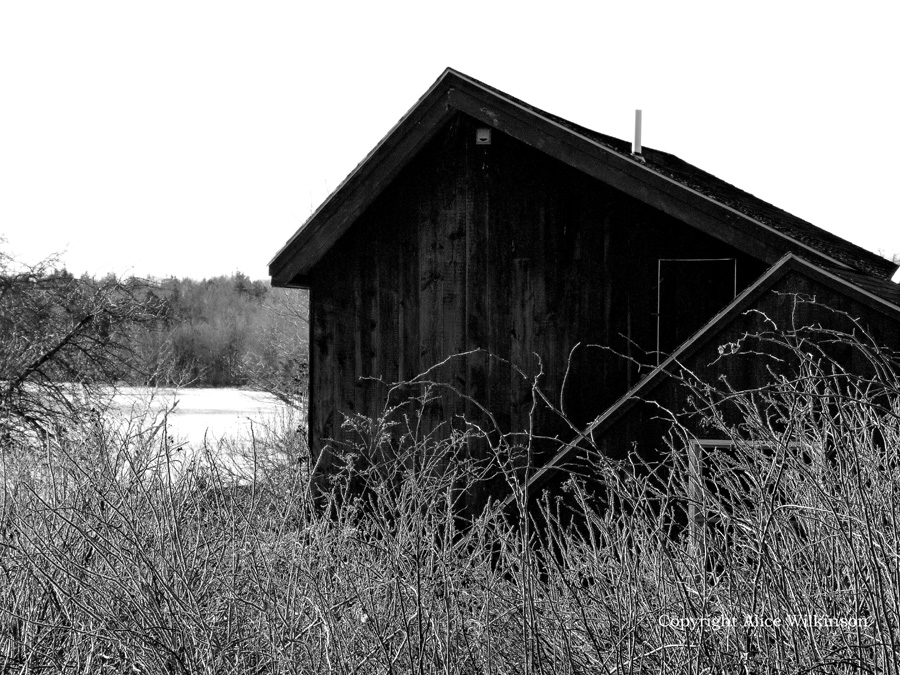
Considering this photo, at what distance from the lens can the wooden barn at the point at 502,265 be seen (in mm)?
9734

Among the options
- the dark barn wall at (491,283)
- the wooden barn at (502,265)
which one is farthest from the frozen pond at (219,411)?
the wooden barn at (502,265)

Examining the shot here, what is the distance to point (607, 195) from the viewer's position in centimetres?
1008

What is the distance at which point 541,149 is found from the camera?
9.91m

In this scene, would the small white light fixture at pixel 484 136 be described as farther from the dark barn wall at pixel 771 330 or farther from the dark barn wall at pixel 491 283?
the dark barn wall at pixel 771 330

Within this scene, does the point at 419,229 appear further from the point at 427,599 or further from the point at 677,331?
the point at 427,599

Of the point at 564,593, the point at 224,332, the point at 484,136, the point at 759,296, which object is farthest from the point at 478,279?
the point at 224,332

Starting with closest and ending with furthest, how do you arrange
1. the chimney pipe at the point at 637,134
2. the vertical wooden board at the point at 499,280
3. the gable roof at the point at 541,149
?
1. the gable roof at the point at 541,149
2. the vertical wooden board at the point at 499,280
3. the chimney pipe at the point at 637,134

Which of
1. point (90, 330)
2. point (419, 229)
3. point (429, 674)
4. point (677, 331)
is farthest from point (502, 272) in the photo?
point (90, 330)

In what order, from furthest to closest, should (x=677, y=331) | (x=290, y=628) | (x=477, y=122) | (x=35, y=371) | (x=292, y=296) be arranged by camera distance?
(x=292, y=296), (x=35, y=371), (x=477, y=122), (x=677, y=331), (x=290, y=628)

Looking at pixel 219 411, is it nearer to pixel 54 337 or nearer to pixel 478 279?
pixel 54 337

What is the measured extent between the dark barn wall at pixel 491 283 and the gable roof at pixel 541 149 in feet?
0.95

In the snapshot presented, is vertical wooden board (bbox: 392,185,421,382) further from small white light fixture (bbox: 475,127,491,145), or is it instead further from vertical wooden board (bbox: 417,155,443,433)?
small white light fixture (bbox: 475,127,491,145)

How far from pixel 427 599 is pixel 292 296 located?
3224 cm

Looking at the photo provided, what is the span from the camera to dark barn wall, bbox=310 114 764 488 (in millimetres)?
9922
